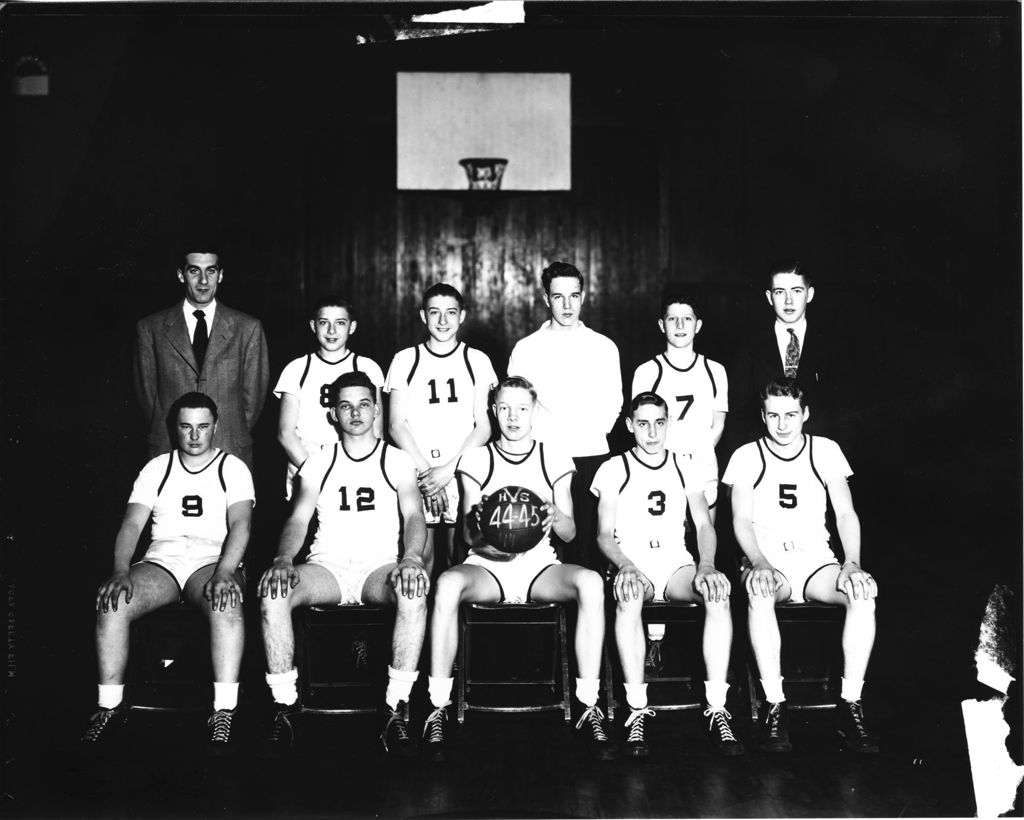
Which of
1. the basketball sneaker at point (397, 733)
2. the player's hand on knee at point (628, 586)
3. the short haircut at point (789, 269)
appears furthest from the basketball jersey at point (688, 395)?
the basketball sneaker at point (397, 733)

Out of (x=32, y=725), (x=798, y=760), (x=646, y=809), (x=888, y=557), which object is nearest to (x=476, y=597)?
(x=646, y=809)

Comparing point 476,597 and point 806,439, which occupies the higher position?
point 806,439

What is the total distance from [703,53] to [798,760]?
5.74 m

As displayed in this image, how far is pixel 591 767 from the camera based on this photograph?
393cm

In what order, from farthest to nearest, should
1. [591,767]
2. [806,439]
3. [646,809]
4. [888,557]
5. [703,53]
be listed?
[703,53], [888,557], [806,439], [591,767], [646,809]

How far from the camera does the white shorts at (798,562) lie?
14.6 ft

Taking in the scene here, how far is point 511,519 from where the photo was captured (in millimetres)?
4148

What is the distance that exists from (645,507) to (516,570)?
64 centimetres

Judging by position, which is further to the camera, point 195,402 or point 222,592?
point 195,402

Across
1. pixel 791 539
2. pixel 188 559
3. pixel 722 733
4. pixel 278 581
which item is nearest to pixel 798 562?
pixel 791 539

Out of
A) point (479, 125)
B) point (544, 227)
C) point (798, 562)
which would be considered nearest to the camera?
point (798, 562)

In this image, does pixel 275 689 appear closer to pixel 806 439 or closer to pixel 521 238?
pixel 806 439

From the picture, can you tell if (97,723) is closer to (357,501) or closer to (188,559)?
(188,559)

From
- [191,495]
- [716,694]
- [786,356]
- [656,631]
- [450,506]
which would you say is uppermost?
[786,356]
